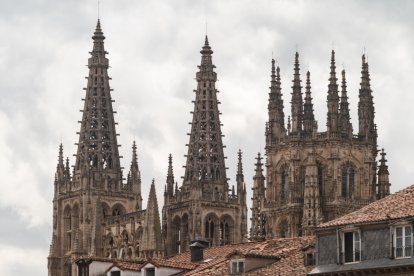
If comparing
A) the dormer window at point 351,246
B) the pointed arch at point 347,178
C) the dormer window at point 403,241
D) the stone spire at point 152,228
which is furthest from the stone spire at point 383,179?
the dormer window at point 403,241

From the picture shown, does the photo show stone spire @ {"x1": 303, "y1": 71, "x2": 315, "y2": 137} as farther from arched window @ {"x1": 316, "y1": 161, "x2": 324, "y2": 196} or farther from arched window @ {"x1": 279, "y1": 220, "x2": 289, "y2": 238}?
arched window @ {"x1": 279, "y1": 220, "x2": 289, "y2": 238}

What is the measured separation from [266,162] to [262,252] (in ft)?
312

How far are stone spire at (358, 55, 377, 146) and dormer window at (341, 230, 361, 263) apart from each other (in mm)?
107260

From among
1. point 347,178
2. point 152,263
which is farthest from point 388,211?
point 347,178

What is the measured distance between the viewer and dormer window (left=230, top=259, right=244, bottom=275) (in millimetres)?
74500

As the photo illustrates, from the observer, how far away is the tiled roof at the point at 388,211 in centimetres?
6347

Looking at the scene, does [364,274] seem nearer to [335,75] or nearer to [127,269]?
[127,269]

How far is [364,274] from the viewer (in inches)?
2484

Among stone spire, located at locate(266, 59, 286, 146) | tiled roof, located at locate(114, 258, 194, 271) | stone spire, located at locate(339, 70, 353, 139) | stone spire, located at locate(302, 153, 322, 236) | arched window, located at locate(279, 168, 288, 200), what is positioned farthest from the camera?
stone spire, located at locate(266, 59, 286, 146)

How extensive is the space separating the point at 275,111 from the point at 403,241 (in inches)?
4423

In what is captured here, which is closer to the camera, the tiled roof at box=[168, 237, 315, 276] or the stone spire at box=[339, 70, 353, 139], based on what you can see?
the tiled roof at box=[168, 237, 315, 276]

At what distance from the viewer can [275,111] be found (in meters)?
175

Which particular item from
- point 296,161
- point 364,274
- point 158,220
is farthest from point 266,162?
point 364,274

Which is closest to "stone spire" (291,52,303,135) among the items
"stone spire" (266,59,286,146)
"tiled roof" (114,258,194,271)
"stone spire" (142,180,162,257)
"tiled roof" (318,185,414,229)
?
"stone spire" (266,59,286,146)
